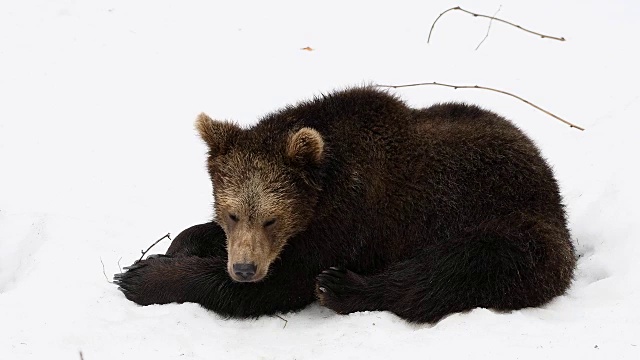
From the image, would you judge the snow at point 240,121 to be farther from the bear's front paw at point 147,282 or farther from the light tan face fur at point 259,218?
the light tan face fur at point 259,218

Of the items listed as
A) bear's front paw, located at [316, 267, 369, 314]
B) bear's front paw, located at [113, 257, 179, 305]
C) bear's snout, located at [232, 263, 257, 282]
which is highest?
bear's snout, located at [232, 263, 257, 282]

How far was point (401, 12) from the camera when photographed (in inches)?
532

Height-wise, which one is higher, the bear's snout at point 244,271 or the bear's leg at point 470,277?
the bear's snout at point 244,271

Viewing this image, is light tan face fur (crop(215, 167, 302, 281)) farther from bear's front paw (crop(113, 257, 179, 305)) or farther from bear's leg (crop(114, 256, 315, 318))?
bear's front paw (crop(113, 257, 179, 305))

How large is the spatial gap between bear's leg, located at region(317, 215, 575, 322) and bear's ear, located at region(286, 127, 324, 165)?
33.7 inches

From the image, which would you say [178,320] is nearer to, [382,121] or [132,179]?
[382,121]

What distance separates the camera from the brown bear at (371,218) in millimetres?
7242

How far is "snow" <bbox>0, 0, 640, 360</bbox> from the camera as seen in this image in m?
6.78

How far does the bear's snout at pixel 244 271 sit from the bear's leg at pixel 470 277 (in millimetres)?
622

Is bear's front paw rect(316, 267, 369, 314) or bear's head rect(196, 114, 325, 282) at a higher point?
bear's head rect(196, 114, 325, 282)

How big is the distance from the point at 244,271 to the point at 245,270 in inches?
0.4

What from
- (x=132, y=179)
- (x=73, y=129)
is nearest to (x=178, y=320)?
(x=132, y=179)

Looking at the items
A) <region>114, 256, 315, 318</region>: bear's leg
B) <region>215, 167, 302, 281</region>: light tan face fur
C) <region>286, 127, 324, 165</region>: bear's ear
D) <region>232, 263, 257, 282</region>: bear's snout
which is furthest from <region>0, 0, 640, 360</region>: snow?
<region>286, 127, 324, 165</region>: bear's ear

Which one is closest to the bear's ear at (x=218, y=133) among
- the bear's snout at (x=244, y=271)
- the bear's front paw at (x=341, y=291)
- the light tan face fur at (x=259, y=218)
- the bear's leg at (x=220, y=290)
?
the light tan face fur at (x=259, y=218)
